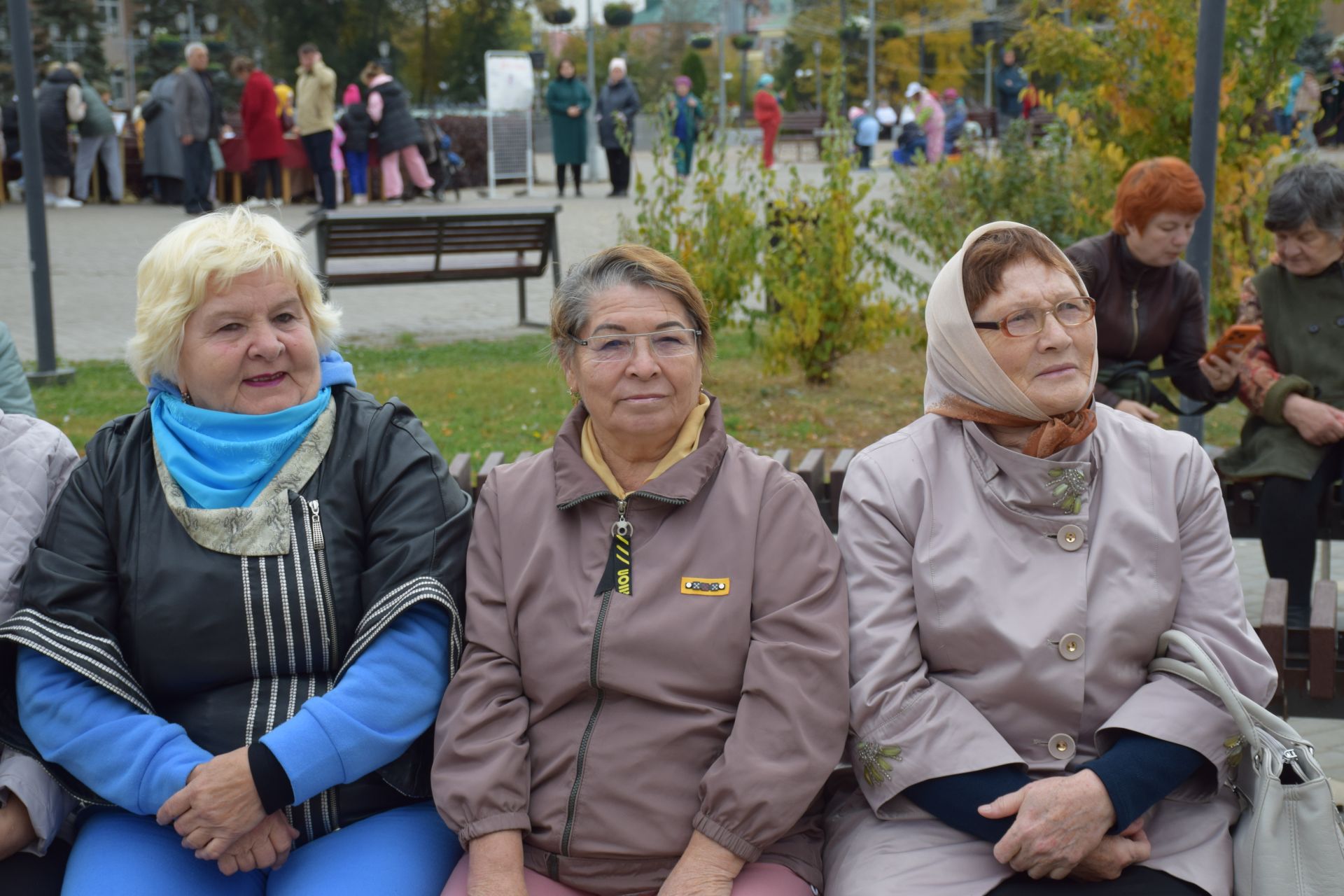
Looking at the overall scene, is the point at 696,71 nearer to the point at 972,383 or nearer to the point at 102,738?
the point at 972,383

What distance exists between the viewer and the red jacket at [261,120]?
66.0 ft

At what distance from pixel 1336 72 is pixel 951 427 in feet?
106

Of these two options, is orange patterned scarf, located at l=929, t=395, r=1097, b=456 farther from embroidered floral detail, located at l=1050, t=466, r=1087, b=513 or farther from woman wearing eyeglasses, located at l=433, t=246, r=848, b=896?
woman wearing eyeglasses, located at l=433, t=246, r=848, b=896

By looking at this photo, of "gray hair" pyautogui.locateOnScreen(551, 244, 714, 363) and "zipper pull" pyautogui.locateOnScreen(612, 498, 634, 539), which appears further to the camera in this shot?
"gray hair" pyautogui.locateOnScreen(551, 244, 714, 363)

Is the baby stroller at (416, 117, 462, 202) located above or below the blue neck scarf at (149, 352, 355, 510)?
above

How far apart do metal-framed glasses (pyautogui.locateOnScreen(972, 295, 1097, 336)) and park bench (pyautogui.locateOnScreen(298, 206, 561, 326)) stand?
7.91 meters

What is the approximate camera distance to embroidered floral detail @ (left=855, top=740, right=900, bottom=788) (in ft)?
8.65

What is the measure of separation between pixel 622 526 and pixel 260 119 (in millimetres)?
19307

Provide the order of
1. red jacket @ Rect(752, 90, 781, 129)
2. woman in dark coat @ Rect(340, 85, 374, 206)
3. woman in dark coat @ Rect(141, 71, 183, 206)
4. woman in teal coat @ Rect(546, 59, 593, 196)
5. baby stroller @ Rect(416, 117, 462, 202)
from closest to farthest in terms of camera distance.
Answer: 1. woman in dark coat @ Rect(141, 71, 183, 206)
2. woman in dark coat @ Rect(340, 85, 374, 206)
3. woman in teal coat @ Rect(546, 59, 593, 196)
4. baby stroller @ Rect(416, 117, 462, 202)
5. red jacket @ Rect(752, 90, 781, 129)

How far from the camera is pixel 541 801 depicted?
2.64 meters

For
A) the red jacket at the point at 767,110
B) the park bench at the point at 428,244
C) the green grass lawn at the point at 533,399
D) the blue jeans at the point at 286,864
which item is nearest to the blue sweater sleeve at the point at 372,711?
the blue jeans at the point at 286,864

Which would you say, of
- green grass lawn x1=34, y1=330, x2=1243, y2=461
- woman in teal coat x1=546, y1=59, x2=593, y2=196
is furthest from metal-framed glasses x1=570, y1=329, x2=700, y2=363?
woman in teal coat x1=546, y1=59, x2=593, y2=196

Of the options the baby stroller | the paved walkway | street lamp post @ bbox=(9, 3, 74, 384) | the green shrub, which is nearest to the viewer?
street lamp post @ bbox=(9, 3, 74, 384)

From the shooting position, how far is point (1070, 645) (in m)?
2.58
